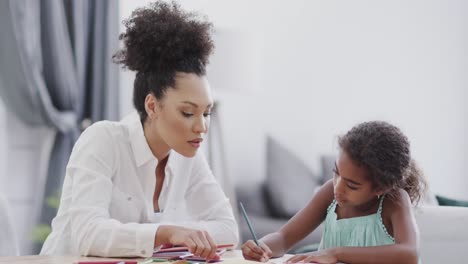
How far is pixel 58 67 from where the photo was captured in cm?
349

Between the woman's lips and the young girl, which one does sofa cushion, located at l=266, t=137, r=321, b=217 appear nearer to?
the young girl

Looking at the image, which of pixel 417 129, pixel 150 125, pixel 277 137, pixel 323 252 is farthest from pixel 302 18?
pixel 323 252

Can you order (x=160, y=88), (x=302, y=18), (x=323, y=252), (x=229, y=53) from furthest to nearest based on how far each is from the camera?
(x=302, y=18)
(x=229, y=53)
(x=160, y=88)
(x=323, y=252)

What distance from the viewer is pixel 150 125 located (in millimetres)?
1767

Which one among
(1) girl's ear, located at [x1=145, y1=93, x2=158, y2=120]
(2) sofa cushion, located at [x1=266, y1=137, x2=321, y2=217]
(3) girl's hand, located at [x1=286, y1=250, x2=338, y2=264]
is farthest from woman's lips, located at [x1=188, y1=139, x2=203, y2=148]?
(2) sofa cushion, located at [x1=266, y1=137, x2=321, y2=217]

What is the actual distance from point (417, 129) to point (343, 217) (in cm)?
352

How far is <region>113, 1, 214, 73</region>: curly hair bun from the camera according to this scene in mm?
1672

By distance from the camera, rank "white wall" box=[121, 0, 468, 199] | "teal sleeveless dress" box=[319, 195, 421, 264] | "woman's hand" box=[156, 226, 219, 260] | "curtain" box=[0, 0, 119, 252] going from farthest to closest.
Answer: "white wall" box=[121, 0, 468, 199] → "curtain" box=[0, 0, 119, 252] → "teal sleeveless dress" box=[319, 195, 421, 264] → "woman's hand" box=[156, 226, 219, 260]

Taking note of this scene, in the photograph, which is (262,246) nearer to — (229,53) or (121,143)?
(121,143)

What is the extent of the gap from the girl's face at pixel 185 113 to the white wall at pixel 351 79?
2.96m

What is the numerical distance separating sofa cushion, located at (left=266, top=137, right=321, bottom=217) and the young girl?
2663mm

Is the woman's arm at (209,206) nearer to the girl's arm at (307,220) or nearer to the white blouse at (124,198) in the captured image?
the white blouse at (124,198)

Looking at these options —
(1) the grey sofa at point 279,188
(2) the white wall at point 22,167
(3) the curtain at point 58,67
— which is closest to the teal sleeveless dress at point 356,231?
(3) the curtain at point 58,67

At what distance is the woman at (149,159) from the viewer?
5.10ft
